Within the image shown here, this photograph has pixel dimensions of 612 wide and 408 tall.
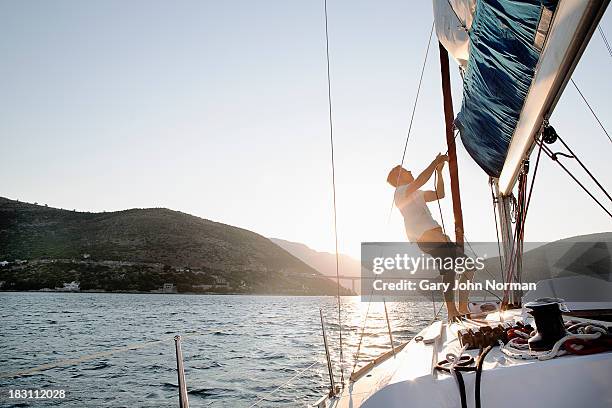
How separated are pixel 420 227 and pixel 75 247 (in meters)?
87.8

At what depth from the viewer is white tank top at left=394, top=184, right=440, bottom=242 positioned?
3992mm

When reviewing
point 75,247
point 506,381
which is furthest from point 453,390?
point 75,247

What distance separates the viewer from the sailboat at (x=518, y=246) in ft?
4.78

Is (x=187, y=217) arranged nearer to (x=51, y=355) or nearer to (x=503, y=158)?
(x=51, y=355)

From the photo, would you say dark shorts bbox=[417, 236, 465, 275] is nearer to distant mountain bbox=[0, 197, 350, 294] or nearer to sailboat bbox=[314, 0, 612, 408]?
sailboat bbox=[314, 0, 612, 408]

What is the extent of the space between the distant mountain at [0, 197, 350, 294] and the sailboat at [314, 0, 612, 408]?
8411 centimetres

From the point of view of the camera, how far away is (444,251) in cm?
399

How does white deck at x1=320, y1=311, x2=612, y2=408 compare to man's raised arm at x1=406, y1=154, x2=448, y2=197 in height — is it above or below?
below

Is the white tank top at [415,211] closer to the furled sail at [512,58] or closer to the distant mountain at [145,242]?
the furled sail at [512,58]

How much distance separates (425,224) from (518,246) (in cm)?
89

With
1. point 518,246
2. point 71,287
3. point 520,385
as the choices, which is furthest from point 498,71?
point 71,287

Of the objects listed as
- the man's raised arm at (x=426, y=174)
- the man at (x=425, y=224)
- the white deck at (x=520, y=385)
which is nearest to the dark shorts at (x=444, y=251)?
the man at (x=425, y=224)

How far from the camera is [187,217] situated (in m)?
98.6

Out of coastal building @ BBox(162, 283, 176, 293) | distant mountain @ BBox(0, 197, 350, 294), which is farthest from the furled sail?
distant mountain @ BBox(0, 197, 350, 294)
